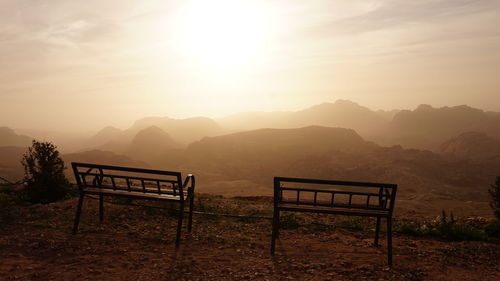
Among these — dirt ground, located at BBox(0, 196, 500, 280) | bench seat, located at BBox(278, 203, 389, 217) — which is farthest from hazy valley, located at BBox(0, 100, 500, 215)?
bench seat, located at BBox(278, 203, 389, 217)

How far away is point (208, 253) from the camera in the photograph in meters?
6.18

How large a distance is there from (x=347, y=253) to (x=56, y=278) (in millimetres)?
4911

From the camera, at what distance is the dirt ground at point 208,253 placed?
530 cm

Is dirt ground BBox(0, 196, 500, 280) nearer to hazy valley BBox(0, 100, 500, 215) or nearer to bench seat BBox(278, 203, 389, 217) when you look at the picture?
bench seat BBox(278, 203, 389, 217)

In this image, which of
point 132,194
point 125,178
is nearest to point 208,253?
point 132,194

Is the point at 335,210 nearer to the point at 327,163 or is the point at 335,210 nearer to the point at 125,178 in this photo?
the point at 125,178

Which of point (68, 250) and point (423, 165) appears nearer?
point (68, 250)

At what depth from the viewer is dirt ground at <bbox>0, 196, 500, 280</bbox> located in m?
5.30

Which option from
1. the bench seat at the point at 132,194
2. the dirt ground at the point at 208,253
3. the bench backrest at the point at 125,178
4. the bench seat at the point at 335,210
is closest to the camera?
the dirt ground at the point at 208,253

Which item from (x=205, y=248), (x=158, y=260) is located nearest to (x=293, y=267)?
(x=205, y=248)

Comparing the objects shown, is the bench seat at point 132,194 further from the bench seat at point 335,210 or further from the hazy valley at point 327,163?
the hazy valley at point 327,163

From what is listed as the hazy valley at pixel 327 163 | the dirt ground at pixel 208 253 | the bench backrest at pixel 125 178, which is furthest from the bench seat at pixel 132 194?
the hazy valley at pixel 327 163

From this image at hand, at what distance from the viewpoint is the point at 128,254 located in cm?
598

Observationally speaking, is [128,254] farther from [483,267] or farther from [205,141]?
[205,141]
